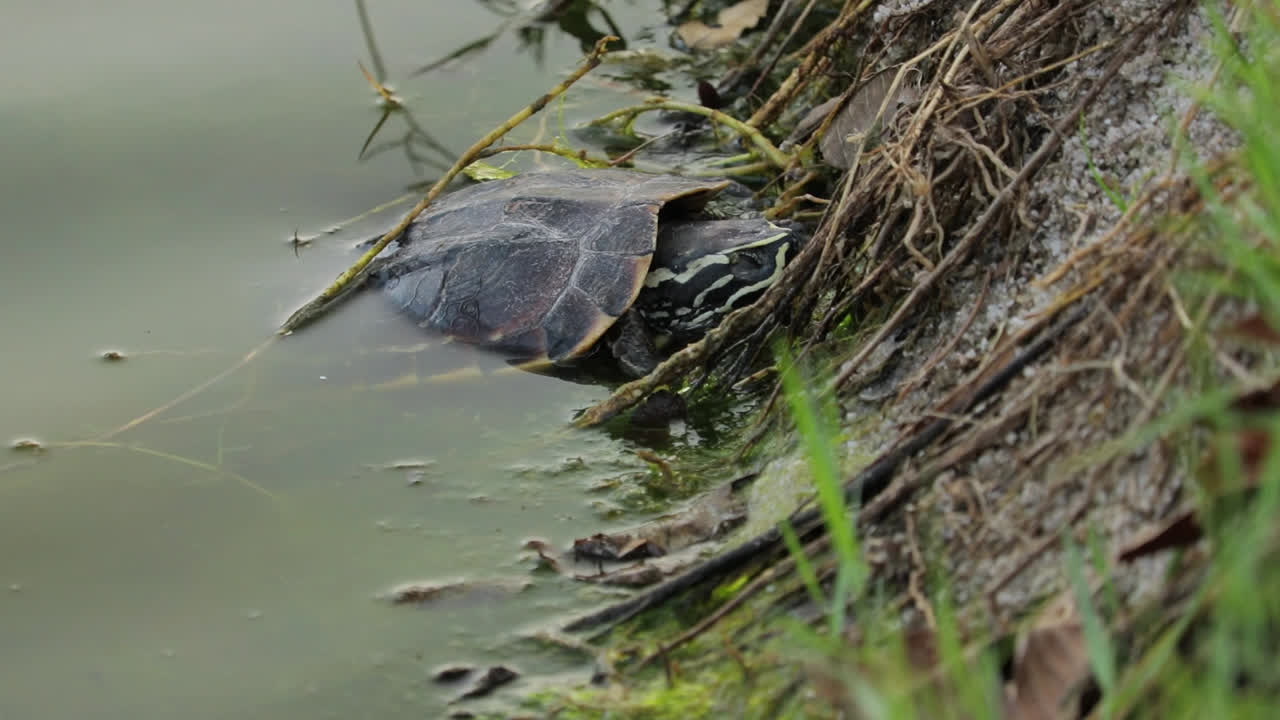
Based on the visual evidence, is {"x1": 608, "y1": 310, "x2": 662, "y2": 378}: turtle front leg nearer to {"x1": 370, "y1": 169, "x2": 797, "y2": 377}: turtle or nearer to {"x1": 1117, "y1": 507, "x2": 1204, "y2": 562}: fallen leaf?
{"x1": 370, "y1": 169, "x2": 797, "y2": 377}: turtle

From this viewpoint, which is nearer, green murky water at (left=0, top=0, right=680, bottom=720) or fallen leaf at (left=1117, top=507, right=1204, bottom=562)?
fallen leaf at (left=1117, top=507, right=1204, bottom=562)

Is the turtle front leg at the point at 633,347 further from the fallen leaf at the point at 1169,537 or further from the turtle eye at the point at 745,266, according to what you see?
the fallen leaf at the point at 1169,537

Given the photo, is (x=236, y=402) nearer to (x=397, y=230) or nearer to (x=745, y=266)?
(x=397, y=230)

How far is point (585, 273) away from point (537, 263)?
0.20 m

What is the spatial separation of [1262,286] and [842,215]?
5.99 feet

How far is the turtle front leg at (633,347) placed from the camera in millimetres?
4594

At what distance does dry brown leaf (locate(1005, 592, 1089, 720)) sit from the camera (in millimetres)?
1961

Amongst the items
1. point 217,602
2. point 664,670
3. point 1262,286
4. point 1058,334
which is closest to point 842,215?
point 1058,334

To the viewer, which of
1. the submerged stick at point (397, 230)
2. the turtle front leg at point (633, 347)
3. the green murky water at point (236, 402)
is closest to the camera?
the green murky water at point (236, 402)

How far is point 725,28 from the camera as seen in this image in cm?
666

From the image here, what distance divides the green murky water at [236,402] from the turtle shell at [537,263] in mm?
163

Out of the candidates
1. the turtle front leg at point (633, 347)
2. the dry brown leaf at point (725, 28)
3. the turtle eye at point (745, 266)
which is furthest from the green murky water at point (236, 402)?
the turtle eye at point (745, 266)

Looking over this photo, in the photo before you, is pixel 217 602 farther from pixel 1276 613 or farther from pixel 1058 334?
pixel 1276 613

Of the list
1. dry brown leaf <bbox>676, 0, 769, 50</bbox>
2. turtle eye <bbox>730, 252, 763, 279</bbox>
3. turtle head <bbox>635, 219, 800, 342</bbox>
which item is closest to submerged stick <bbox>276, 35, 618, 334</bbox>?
turtle head <bbox>635, 219, 800, 342</bbox>
